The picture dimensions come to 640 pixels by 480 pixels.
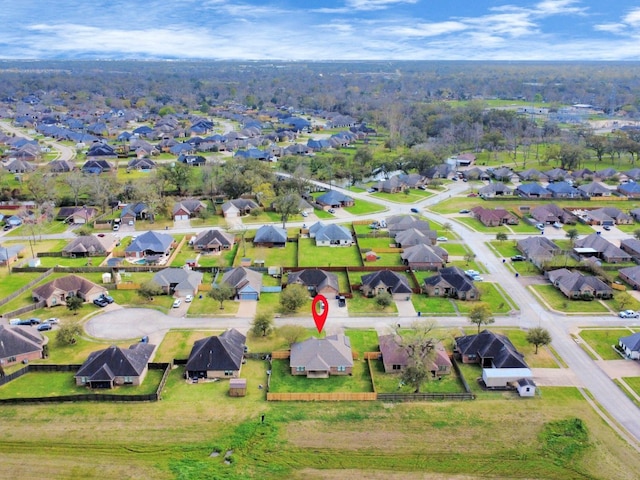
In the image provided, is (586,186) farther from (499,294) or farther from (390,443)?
(390,443)

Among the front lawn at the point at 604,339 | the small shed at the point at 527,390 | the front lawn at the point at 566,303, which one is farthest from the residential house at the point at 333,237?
the small shed at the point at 527,390

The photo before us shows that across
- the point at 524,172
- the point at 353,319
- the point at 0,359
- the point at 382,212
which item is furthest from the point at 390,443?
the point at 524,172

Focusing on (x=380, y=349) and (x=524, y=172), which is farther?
(x=524, y=172)

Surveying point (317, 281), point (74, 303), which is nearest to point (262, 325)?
point (317, 281)

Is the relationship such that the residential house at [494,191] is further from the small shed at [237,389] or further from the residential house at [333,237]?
the small shed at [237,389]

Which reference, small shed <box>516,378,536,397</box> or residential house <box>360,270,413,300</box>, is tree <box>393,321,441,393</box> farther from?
residential house <box>360,270,413,300</box>
